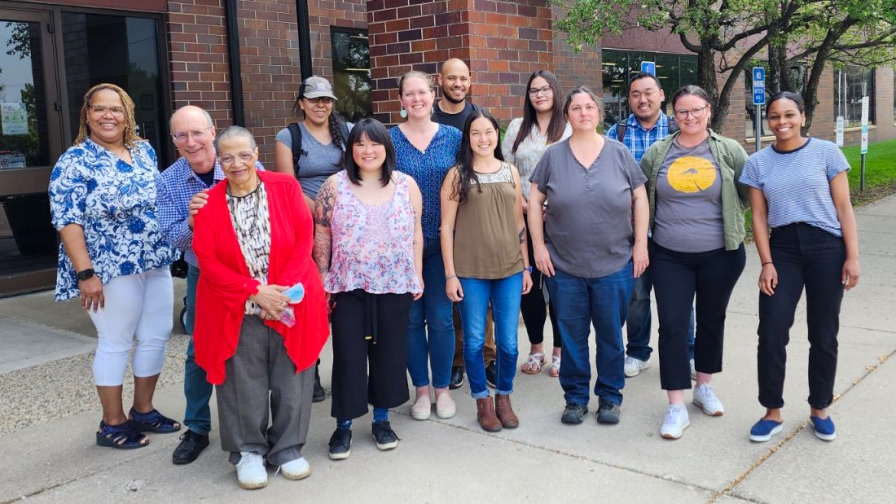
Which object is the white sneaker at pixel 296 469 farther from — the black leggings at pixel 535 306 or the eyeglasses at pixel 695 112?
Answer: the eyeglasses at pixel 695 112

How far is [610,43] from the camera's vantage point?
50.9ft

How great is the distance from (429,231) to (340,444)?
1231mm

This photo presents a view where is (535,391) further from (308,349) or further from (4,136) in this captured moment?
(4,136)

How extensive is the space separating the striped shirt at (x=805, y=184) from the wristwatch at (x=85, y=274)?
331 cm

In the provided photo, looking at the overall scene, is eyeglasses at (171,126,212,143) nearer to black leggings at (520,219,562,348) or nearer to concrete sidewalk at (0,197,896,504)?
concrete sidewalk at (0,197,896,504)

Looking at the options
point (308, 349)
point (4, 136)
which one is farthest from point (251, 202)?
point (4, 136)

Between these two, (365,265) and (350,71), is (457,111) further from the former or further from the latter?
(350,71)

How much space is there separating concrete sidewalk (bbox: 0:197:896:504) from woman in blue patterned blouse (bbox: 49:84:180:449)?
1.37ft

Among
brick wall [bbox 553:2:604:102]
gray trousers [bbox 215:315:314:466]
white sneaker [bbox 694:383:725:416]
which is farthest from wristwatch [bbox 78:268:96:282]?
brick wall [bbox 553:2:604:102]

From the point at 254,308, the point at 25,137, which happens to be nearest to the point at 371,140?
the point at 254,308

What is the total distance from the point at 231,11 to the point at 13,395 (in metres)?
4.77

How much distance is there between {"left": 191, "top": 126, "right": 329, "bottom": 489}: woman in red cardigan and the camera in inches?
152

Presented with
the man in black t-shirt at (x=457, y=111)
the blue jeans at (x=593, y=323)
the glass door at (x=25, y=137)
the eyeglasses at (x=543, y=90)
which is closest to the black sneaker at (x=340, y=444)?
the man in black t-shirt at (x=457, y=111)

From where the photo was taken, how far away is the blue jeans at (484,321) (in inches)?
179
